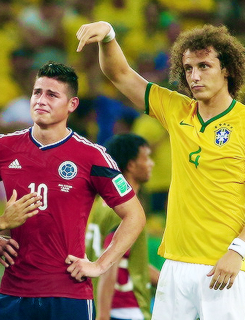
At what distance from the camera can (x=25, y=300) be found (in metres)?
4.28

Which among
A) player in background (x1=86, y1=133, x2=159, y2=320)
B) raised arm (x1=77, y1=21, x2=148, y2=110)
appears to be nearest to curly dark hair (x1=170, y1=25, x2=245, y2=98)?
raised arm (x1=77, y1=21, x2=148, y2=110)

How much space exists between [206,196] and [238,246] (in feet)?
1.13

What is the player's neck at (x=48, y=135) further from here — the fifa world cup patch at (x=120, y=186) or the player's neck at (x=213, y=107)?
the player's neck at (x=213, y=107)

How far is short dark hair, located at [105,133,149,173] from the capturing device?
5840 mm

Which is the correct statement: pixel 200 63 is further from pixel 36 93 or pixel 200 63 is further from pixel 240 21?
pixel 240 21

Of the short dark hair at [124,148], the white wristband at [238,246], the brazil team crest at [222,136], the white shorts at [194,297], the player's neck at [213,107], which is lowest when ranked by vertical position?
the white shorts at [194,297]

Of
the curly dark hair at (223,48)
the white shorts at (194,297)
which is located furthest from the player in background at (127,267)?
the curly dark hair at (223,48)

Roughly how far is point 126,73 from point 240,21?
6.22 m

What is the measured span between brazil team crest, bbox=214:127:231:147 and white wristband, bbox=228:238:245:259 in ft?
1.86

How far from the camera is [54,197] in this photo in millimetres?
4340

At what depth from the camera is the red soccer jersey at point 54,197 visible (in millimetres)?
4297

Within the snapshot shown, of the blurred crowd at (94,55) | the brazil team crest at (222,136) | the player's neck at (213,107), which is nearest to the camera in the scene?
the brazil team crest at (222,136)

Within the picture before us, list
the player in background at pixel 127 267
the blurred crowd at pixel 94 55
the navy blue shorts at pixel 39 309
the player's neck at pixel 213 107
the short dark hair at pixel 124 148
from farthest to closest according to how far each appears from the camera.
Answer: the blurred crowd at pixel 94 55, the short dark hair at pixel 124 148, the player in background at pixel 127 267, the player's neck at pixel 213 107, the navy blue shorts at pixel 39 309

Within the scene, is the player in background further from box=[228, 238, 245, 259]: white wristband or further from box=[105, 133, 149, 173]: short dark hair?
box=[228, 238, 245, 259]: white wristband
